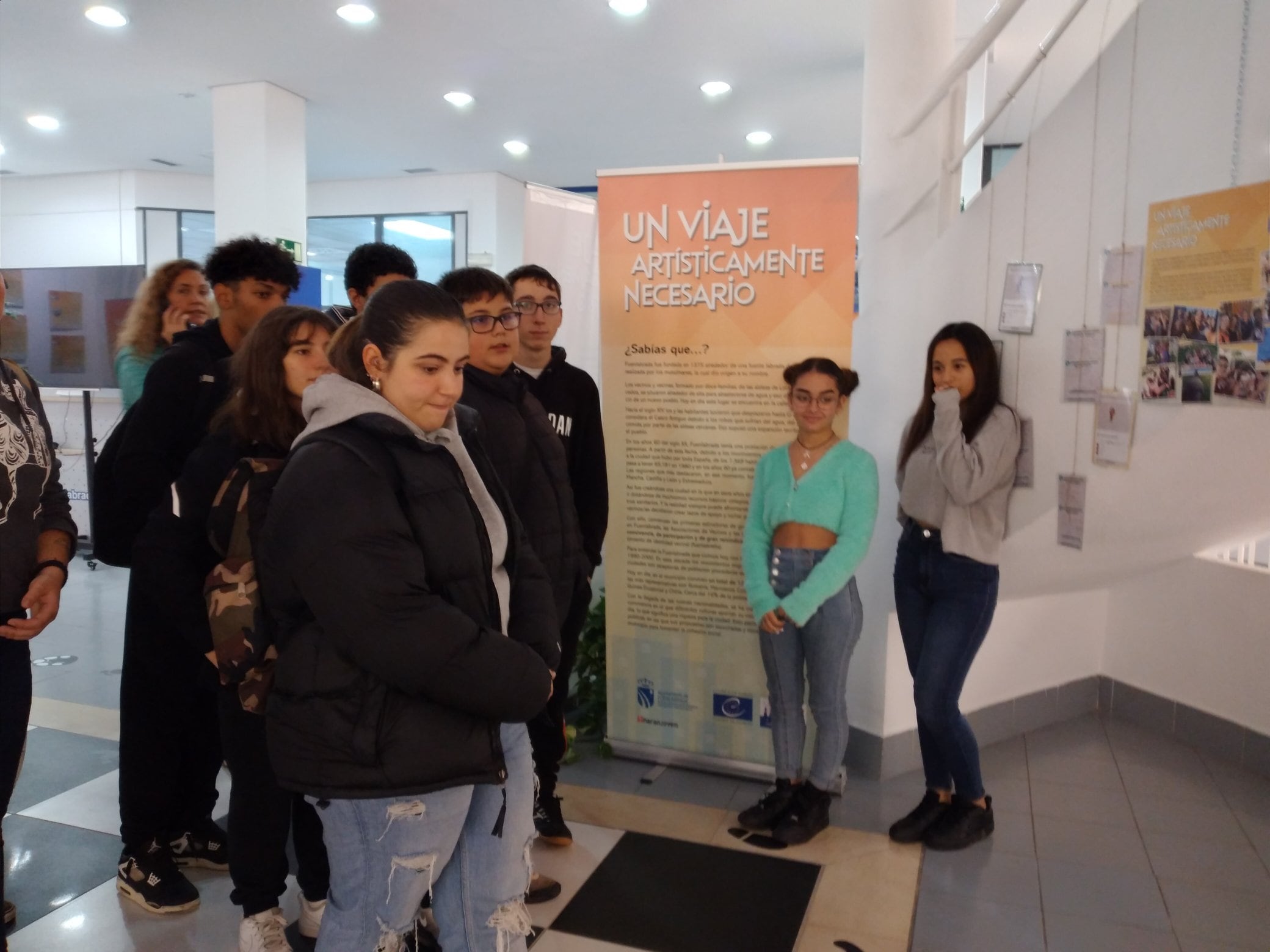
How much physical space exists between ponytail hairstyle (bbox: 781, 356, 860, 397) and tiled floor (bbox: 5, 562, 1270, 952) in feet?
4.39

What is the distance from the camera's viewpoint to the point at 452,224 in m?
9.98

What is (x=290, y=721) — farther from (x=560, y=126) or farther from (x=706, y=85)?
(x=560, y=126)

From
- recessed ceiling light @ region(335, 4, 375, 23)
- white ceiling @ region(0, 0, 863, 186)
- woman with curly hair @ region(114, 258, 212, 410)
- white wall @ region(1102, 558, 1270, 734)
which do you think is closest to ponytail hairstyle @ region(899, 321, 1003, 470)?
white wall @ region(1102, 558, 1270, 734)

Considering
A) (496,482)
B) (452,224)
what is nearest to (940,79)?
(496,482)

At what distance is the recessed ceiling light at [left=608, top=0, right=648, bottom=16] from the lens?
15.8 ft

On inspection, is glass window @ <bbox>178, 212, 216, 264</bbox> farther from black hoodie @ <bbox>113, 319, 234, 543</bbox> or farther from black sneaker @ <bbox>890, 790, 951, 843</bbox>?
black sneaker @ <bbox>890, 790, 951, 843</bbox>

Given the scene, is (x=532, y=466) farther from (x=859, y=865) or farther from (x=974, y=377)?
(x=859, y=865)

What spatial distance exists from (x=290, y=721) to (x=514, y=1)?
174 inches

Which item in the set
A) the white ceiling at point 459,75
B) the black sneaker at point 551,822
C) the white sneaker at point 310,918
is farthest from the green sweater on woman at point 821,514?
the white ceiling at point 459,75

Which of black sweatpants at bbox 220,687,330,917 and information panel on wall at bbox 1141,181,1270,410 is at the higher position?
information panel on wall at bbox 1141,181,1270,410

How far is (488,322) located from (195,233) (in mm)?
9619

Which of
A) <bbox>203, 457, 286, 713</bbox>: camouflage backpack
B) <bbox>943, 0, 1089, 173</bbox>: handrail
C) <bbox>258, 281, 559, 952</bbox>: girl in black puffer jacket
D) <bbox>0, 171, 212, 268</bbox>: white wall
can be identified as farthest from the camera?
<bbox>0, 171, 212, 268</bbox>: white wall

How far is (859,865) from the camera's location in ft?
8.59

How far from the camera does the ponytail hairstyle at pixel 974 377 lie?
2604 mm
